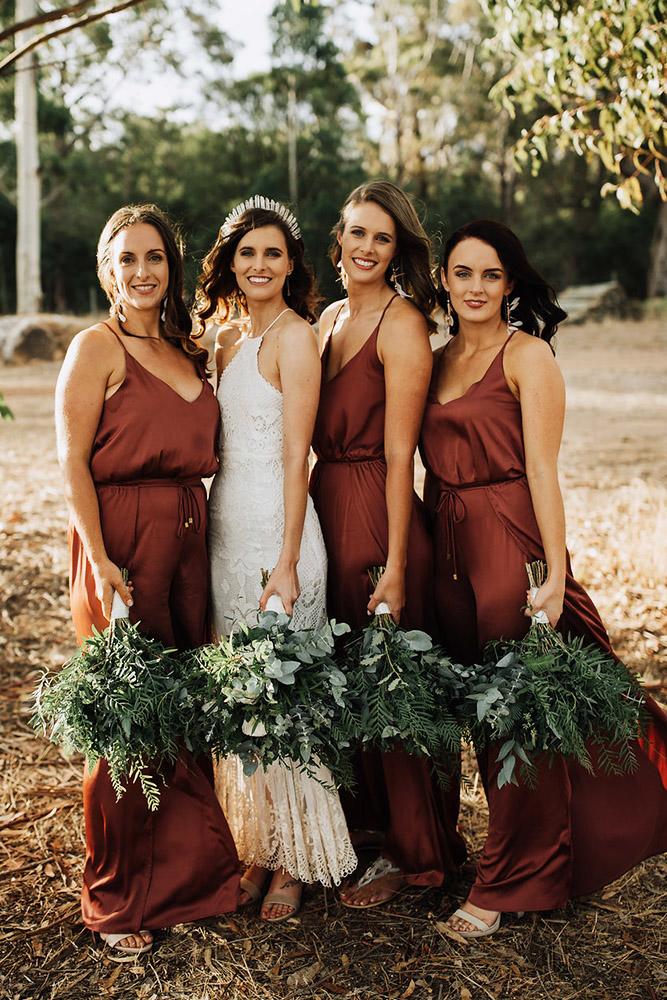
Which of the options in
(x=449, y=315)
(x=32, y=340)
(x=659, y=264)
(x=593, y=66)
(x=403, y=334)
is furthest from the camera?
(x=659, y=264)

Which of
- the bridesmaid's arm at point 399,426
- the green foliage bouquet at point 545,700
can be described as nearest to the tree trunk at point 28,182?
the bridesmaid's arm at point 399,426

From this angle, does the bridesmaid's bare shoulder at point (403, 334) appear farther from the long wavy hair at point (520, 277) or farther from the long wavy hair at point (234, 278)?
the long wavy hair at point (234, 278)

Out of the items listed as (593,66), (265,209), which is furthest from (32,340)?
(265,209)

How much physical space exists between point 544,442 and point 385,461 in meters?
0.58

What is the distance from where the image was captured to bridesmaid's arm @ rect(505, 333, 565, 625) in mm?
3053

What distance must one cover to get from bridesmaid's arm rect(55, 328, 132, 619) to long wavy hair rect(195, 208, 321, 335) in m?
0.58

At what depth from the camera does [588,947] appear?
10.1 ft

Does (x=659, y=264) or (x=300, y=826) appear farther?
(x=659, y=264)

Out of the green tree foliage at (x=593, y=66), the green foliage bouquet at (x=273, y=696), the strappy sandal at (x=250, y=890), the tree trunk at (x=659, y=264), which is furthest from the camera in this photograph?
the tree trunk at (x=659, y=264)

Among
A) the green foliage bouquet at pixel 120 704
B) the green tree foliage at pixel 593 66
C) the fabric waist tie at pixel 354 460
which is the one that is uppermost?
the green tree foliage at pixel 593 66

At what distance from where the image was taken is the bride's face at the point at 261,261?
3.28 m

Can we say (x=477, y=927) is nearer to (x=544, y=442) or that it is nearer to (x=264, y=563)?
(x=264, y=563)

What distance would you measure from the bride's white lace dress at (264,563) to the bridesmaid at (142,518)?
0.10 meters

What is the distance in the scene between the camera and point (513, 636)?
3.18 metres
